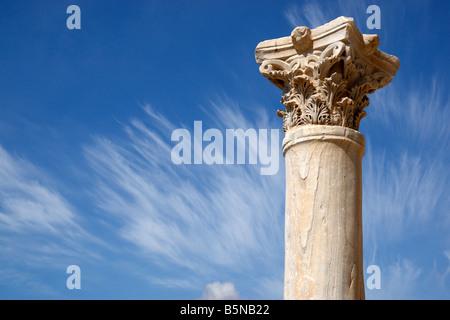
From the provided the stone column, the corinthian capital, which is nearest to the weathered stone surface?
the stone column

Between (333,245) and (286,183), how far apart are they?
1.87m

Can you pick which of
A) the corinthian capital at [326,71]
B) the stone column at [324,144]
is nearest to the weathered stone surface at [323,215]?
the stone column at [324,144]

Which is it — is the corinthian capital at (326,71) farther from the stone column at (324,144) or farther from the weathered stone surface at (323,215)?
the weathered stone surface at (323,215)

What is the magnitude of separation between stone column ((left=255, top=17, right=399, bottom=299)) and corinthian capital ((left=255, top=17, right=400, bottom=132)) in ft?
0.08

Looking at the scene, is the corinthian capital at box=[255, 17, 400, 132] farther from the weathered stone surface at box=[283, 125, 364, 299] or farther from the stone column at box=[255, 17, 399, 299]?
the weathered stone surface at box=[283, 125, 364, 299]

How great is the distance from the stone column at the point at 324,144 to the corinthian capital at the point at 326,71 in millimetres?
23

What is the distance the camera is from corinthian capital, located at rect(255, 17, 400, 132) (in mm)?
12703

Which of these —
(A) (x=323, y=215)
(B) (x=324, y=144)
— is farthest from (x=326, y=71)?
(A) (x=323, y=215)

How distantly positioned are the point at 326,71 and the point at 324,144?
1.77m

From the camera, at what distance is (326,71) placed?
12844 millimetres

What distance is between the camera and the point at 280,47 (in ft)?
44.5

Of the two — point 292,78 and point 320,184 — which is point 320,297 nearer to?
point 320,184
